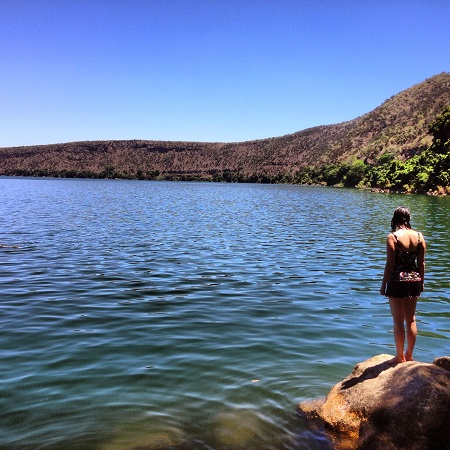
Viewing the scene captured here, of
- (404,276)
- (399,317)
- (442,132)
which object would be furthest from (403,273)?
(442,132)

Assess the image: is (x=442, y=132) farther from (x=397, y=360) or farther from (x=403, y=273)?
(x=397, y=360)

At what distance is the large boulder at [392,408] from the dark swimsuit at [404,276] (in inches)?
Answer: 39.2

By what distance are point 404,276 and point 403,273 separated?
0.15 feet

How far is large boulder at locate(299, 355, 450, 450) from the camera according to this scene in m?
5.17

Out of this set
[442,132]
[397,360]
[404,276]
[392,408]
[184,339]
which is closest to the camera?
[392,408]

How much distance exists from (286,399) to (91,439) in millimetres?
2706

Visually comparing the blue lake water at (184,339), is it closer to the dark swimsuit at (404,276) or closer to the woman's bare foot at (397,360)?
the woman's bare foot at (397,360)

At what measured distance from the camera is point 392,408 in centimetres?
541

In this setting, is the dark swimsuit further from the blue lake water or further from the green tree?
the green tree

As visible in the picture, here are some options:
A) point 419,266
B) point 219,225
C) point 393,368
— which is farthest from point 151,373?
point 219,225

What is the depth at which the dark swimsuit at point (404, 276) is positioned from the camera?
671 centimetres

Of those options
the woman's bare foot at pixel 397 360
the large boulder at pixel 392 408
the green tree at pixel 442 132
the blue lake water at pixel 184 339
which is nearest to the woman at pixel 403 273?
the woman's bare foot at pixel 397 360

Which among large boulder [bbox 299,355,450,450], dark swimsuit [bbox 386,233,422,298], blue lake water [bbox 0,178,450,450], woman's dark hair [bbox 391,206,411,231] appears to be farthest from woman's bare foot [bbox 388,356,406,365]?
woman's dark hair [bbox 391,206,411,231]

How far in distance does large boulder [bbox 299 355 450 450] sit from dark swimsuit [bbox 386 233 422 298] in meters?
0.99
